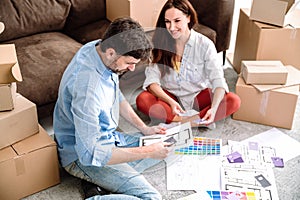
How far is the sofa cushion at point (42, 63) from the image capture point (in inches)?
73.2

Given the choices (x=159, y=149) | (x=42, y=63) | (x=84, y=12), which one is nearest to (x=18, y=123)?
(x=42, y=63)

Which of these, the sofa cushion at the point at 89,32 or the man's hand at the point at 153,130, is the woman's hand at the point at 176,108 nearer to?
the man's hand at the point at 153,130

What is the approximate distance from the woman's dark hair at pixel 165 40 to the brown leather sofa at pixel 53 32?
108 millimetres

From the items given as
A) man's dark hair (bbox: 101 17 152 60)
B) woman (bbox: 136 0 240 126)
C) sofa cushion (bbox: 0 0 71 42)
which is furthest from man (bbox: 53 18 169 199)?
sofa cushion (bbox: 0 0 71 42)

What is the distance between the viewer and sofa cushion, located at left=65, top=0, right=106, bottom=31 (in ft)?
7.75

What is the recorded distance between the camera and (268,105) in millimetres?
2078

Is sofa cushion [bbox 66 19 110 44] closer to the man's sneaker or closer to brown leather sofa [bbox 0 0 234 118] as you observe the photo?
brown leather sofa [bbox 0 0 234 118]

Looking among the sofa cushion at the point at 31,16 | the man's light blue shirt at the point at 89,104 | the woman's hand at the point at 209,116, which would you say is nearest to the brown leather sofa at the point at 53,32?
the sofa cushion at the point at 31,16

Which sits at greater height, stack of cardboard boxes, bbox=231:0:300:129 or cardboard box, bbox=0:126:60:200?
stack of cardboard boxes, bbox=231:0:300:129

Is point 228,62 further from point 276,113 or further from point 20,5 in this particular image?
point 20,5

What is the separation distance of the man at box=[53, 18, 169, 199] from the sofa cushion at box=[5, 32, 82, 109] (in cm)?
25

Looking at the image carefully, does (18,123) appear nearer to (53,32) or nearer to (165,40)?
(165,40)

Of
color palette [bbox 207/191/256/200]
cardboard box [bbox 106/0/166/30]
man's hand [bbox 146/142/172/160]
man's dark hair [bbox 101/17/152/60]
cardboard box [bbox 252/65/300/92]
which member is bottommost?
color palette [bbox 207/191/256/200]

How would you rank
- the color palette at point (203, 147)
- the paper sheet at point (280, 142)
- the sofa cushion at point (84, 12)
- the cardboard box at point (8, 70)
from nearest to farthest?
1. the cardboard box at point (8, 70)
2. the color palette at point (203, 147)
3. the paper sheet at point (280, 142)
4. the sofa cushion at point (84, 12)
